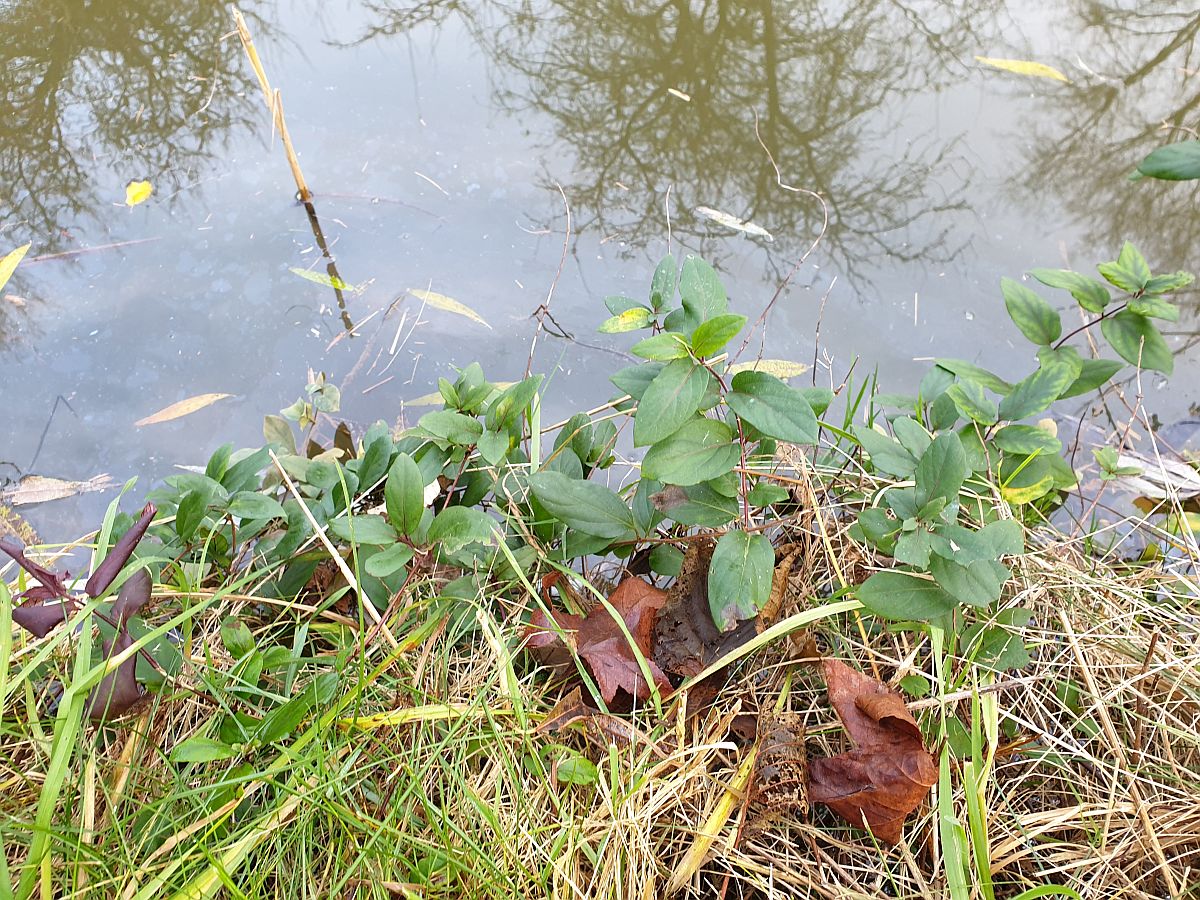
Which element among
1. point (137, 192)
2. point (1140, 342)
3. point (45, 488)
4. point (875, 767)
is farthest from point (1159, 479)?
point (137, 192)

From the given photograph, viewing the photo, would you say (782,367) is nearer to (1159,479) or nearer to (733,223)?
(733,223)

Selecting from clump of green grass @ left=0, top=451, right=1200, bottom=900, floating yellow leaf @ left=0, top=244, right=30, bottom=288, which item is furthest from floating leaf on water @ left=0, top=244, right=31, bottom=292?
clump of green grass @ left=0, top=451, right=1200, bottom=900

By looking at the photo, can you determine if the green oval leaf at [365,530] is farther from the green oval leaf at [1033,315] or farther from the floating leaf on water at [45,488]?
the green oval leaf at [1033,315]

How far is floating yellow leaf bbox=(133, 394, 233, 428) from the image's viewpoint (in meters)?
1.94

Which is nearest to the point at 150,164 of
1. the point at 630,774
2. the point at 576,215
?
the point at 576,215

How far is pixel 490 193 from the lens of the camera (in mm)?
2381

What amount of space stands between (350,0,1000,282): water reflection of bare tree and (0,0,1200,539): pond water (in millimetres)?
10

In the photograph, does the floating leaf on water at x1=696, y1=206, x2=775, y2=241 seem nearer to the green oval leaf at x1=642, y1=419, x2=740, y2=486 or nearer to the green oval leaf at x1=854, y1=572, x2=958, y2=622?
the green oval leaf at x1=642, y1=419, x2=740, y2=486

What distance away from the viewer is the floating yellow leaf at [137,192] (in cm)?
234

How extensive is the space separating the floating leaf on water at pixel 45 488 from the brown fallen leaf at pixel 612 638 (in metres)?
1.15

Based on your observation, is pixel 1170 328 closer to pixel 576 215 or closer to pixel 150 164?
pixel 576 215

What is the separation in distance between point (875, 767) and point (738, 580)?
0.31m

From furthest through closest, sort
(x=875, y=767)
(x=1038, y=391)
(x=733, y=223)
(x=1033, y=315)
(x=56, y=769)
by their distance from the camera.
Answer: (x=733, y=223)
(x=1033, y=315)
(x=1038, y=391)
(x=875, y=767)
(x=56, y=769)

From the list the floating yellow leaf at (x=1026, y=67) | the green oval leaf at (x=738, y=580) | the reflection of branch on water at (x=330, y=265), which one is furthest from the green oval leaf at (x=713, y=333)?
the floating yellow leaf at (x=1026, y=67)
